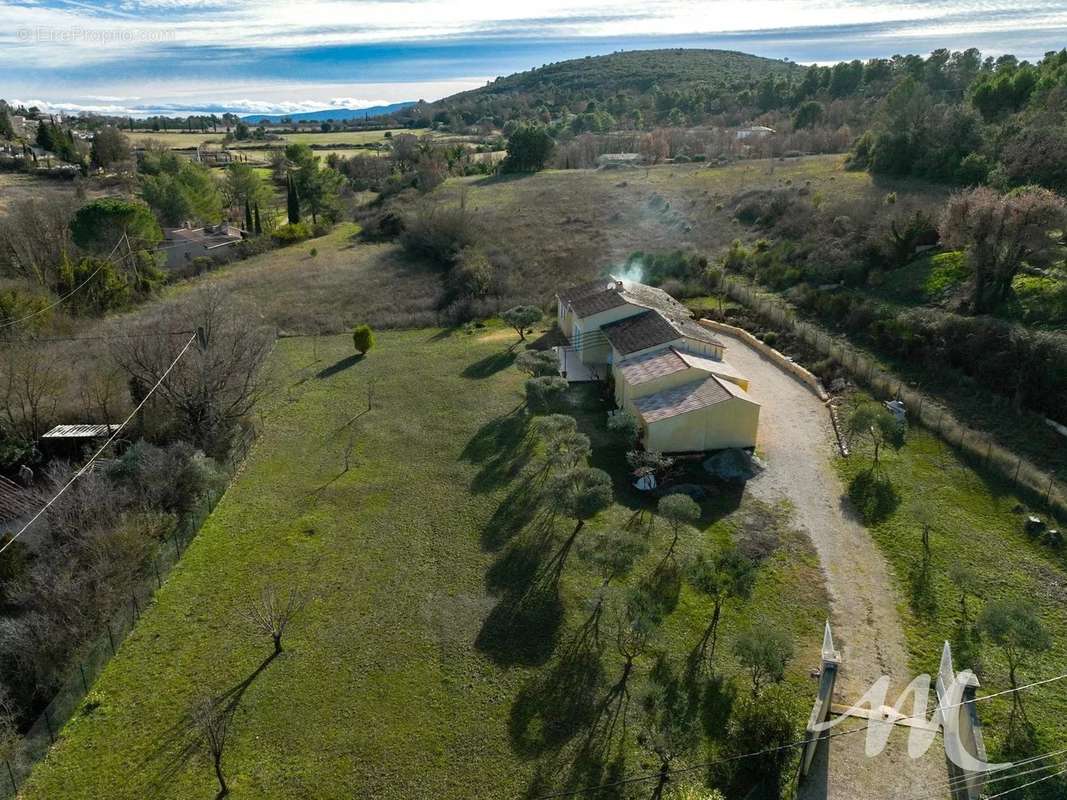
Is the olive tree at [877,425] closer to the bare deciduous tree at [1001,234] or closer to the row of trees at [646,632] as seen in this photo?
the row of trees at [646,632]

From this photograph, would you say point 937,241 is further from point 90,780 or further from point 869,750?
point 90,780

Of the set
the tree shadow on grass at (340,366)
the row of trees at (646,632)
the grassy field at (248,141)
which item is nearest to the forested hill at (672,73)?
the grassy field at (248,141)

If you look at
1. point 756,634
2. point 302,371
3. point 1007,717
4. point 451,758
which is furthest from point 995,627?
point 302,371

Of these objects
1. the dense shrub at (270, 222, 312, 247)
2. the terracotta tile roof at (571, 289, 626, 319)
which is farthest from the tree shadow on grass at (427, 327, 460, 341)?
the dense shrub at (270, 222, 312, 247)

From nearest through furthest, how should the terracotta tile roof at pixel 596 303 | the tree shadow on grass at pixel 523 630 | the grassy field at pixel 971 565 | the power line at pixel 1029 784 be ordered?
1. the power line at pixel 1029 784
2. the grassy field at pixel 971 565
3. the tree shadow on grass at pixel 523 630
4. the terracotta tile roof at pixel 596 303

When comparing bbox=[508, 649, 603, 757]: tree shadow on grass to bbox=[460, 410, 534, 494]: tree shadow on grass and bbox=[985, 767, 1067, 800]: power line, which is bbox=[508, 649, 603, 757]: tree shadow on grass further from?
bbox=[460, 410, 534, 494]: tree shadow on grass

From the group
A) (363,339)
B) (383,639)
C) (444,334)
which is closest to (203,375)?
(363,339)
